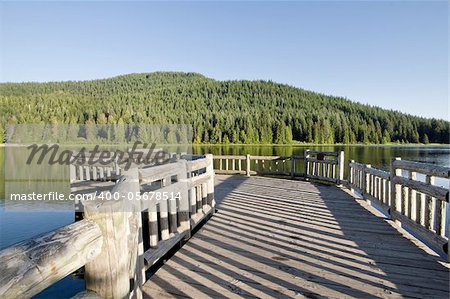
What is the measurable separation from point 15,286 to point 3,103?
107461 mm

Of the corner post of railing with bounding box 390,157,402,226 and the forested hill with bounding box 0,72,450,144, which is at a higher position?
the forested hill with bounding box 0,72,450,144

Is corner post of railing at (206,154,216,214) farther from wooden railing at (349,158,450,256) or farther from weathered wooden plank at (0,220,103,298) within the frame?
weathered wooden plank at (0,220,103,298)

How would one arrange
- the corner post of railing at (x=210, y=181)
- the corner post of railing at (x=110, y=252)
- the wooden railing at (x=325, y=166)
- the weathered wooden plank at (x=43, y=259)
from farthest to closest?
the wooden railing at (x=325, y=166) → the corner post of railing at (x=210, y=181) → the corner post of railing at (x=110, y=252) → the weathered wooden plank at (x=43, y=259)

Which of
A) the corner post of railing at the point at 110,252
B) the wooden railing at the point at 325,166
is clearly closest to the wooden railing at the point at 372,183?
the wooden railing at the point at 325,166

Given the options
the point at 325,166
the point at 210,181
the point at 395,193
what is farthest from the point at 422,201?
the point at 325,166

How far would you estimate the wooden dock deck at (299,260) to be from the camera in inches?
116

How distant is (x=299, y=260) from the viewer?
144 inches

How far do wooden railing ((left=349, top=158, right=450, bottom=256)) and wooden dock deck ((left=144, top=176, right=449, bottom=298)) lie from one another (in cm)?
24

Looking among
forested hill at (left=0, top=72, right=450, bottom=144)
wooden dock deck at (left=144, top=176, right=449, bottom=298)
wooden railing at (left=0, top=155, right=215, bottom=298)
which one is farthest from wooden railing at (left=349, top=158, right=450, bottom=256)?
forested hill at (left=0, top=72, right=450, bottom=144)

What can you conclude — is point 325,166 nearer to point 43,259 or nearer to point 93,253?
point 93,253

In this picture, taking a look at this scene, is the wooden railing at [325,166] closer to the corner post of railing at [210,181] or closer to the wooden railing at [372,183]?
the wooden railing at [372,183]

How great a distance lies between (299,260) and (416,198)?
7.88 ft

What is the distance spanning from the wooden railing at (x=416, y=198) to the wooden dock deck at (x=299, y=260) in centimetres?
24

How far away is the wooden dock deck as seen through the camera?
2951mm
